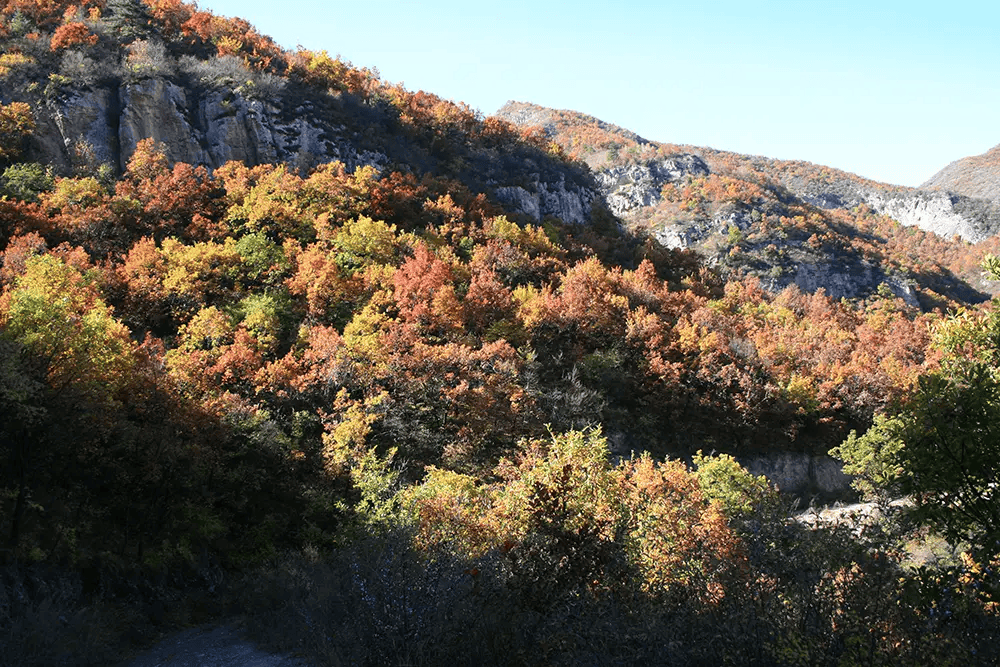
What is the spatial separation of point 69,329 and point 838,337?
48.5m

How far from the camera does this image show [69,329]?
17234 millimetres

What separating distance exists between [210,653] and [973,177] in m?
196

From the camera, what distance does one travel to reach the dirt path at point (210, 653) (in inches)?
477

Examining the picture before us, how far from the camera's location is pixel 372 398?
24.1 metres

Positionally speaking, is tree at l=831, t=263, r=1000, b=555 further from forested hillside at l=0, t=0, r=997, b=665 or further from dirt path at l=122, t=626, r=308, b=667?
dirt path at l=122, t=626, r=308, b=667

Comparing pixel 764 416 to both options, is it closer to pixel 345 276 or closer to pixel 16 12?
pixel 345 276

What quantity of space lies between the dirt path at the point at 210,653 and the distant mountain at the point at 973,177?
172327mm

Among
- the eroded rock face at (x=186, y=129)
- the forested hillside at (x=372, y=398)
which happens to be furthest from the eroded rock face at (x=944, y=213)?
the eroded rock face at (x=186, y=129)

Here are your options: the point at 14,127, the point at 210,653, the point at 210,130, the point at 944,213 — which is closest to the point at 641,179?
the point at 944,213

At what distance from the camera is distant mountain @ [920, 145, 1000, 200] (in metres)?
141

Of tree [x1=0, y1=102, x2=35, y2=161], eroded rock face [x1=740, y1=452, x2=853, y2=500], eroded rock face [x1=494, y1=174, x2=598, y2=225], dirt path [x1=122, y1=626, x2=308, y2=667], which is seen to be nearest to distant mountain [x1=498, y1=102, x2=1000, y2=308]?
eroded rock face [x1=494, y1=174, x2=598, y2=225]

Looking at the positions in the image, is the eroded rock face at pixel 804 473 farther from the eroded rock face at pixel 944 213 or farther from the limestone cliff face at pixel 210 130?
the eroded rock face at pixel 944 213

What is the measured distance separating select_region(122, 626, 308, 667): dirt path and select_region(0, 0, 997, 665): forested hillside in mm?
612

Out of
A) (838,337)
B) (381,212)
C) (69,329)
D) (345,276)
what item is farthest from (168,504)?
(838,337)
